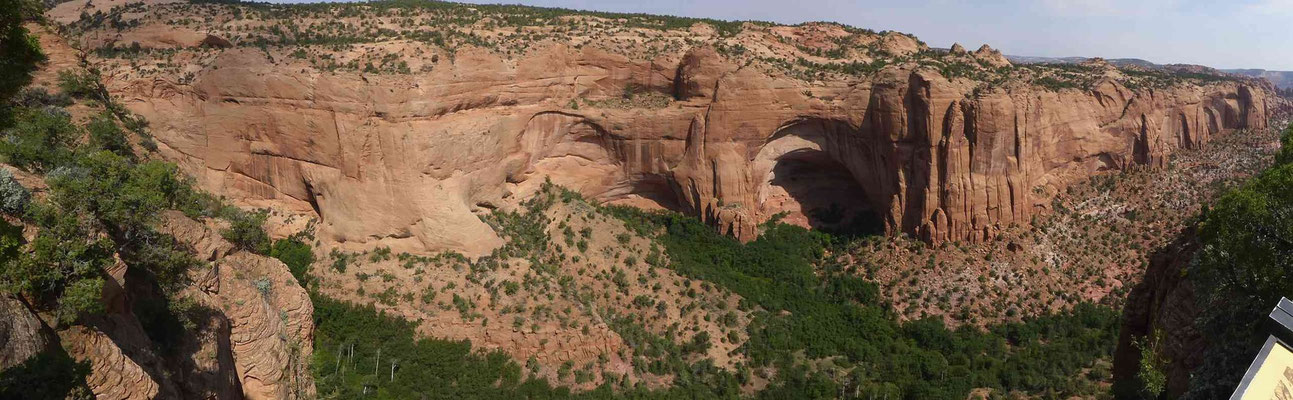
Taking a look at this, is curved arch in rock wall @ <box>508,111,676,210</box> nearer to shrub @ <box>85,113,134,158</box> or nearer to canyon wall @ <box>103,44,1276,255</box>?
canyon wall @ <box>103,44,1276,255</box>

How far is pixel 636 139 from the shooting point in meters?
33.5

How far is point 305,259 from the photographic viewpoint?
26.3m

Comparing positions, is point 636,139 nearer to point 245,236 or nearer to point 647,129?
point 647,129

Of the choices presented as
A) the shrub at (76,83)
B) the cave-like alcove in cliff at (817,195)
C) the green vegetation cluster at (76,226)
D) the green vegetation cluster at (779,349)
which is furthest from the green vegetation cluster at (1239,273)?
the shrub at (76,83)

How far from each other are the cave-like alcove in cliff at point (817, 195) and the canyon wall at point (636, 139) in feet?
0.41

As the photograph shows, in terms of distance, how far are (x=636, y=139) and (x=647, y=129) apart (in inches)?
30.1

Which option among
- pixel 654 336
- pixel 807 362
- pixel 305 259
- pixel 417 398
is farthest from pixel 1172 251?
pixel 305 259

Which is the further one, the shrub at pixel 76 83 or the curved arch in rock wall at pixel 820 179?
the curved arch in rock wall at pixel 820 179

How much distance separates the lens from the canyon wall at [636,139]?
87.1ft

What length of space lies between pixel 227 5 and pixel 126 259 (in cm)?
2609

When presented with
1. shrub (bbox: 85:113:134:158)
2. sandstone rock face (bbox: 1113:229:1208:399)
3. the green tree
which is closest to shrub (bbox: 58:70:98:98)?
shrub (bbox: 85:113:134:158)

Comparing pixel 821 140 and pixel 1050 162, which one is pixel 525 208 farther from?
pixel 1050 162

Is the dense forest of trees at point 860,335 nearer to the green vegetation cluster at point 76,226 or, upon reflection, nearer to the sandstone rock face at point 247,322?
the sandstone rock face at point 247,322

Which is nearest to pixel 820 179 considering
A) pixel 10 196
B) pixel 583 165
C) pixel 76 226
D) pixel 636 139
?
pixel 636 139
